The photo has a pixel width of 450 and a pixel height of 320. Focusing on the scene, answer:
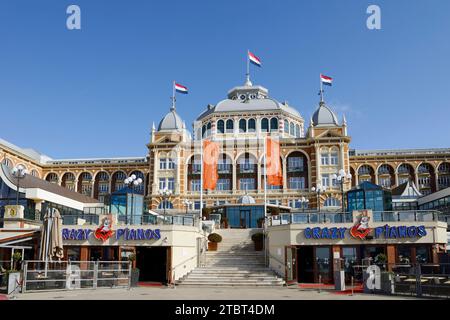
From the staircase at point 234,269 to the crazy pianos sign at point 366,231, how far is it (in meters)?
3.92

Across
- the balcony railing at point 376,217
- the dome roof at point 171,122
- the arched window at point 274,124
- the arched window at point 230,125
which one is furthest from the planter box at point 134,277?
the arched window at point 274,124

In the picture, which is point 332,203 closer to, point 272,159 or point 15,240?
point 272,159

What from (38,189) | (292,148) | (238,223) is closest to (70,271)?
(38,189)

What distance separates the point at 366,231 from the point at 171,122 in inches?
1833

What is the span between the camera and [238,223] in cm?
5109

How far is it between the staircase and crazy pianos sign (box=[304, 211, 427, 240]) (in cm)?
392

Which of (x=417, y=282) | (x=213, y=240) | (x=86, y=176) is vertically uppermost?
(x=86, y=176)

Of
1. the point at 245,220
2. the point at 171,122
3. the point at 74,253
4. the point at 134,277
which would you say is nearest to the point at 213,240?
the point at 74,253

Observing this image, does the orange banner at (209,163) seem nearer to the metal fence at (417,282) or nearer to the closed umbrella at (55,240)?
the closed umbrella at (55,240)

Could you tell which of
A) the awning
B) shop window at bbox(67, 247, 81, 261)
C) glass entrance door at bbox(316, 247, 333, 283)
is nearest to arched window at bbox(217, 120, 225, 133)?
shop window at bbox(67, 247, 81, 261)

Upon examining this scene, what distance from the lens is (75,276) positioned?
2125 centimetres

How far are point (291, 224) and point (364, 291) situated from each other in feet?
24.3

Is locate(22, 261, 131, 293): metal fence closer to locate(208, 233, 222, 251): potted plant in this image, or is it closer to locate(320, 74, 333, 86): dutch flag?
locate(208, 233, 222, 251): potted plant

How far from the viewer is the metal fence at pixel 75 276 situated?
19.9 meters
